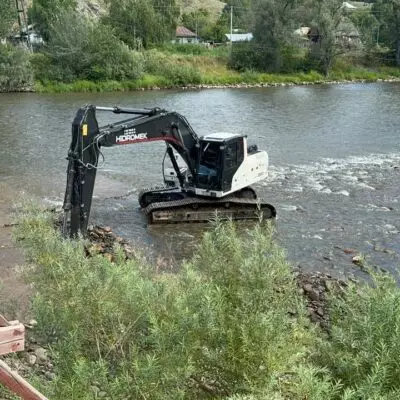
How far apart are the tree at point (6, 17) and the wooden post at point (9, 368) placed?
52.3 meters

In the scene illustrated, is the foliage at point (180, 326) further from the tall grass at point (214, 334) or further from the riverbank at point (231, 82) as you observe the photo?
the riverbank at point (231, 82)

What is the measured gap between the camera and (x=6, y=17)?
5241cm

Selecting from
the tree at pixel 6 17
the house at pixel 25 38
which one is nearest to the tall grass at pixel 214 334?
the tree at pixel 6 17

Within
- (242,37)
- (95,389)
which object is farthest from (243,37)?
(95,389)

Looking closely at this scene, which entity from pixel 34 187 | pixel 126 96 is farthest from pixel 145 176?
pixel 126 96

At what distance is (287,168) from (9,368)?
17.0 m

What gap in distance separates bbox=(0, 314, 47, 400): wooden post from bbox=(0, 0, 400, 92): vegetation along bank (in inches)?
1721

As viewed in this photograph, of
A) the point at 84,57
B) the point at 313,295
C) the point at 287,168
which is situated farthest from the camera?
the point at 84,57

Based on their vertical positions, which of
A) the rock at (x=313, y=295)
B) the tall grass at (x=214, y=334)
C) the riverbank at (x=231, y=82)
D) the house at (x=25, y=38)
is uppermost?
the house at (x=25, y=38)

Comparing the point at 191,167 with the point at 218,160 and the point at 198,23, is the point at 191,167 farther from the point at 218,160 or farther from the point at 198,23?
the point at 198,23

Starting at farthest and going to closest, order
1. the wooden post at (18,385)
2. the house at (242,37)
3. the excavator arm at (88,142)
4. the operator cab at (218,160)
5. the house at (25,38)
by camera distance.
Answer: the house at (242,37) → the house at (25,38) → the operator cab at (218,160) → the excavator arm at (88,142) → the wooden post at (18,385)

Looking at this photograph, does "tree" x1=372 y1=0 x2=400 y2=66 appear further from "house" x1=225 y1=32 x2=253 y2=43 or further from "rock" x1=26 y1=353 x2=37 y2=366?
"rock" x1=26 y1=353 x2=37 y2=366

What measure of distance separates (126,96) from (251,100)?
950cm

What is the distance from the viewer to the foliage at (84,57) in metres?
48.8
